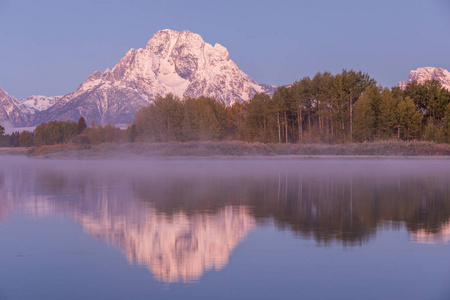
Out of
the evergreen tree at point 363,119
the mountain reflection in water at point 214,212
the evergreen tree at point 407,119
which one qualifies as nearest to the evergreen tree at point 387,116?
the evergreen tree at point 407,119

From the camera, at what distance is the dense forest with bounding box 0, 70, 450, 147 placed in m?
63.2

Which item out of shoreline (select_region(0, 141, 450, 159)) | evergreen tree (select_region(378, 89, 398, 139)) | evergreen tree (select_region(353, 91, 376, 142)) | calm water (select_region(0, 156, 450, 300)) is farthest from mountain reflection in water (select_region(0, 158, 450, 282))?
evergreen tree (select_region(378, 89, 398, 139))

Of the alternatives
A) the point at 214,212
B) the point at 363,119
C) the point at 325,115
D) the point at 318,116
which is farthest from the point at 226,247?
the point at 318,116

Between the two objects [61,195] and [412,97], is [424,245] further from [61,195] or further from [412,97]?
[412,97]

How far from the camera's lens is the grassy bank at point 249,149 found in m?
52.8

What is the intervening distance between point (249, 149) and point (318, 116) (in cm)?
2271

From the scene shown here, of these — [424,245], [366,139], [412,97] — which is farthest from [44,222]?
[412,97]

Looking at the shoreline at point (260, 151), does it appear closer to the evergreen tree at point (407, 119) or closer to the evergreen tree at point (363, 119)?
the evergreen tree at point (363, 119)

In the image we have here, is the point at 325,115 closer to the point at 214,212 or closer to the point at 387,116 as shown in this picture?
the point at 387,116

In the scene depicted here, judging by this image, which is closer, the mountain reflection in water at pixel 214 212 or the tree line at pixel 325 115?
the mountain reflection in water at pixel 214 212

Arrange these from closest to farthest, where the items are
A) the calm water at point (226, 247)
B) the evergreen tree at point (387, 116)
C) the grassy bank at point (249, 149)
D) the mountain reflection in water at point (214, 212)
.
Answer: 1. the calm water at point (226, 247)
2. the mountain reflection in water at point (214, 212)
3. the grassy bank at point (249, 149)
4. the evergreen tree at point (387, 116)

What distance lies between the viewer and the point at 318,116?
77875 mm

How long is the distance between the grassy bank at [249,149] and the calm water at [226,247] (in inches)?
1526

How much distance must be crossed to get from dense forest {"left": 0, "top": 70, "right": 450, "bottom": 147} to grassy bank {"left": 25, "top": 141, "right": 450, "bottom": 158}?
6.70m
